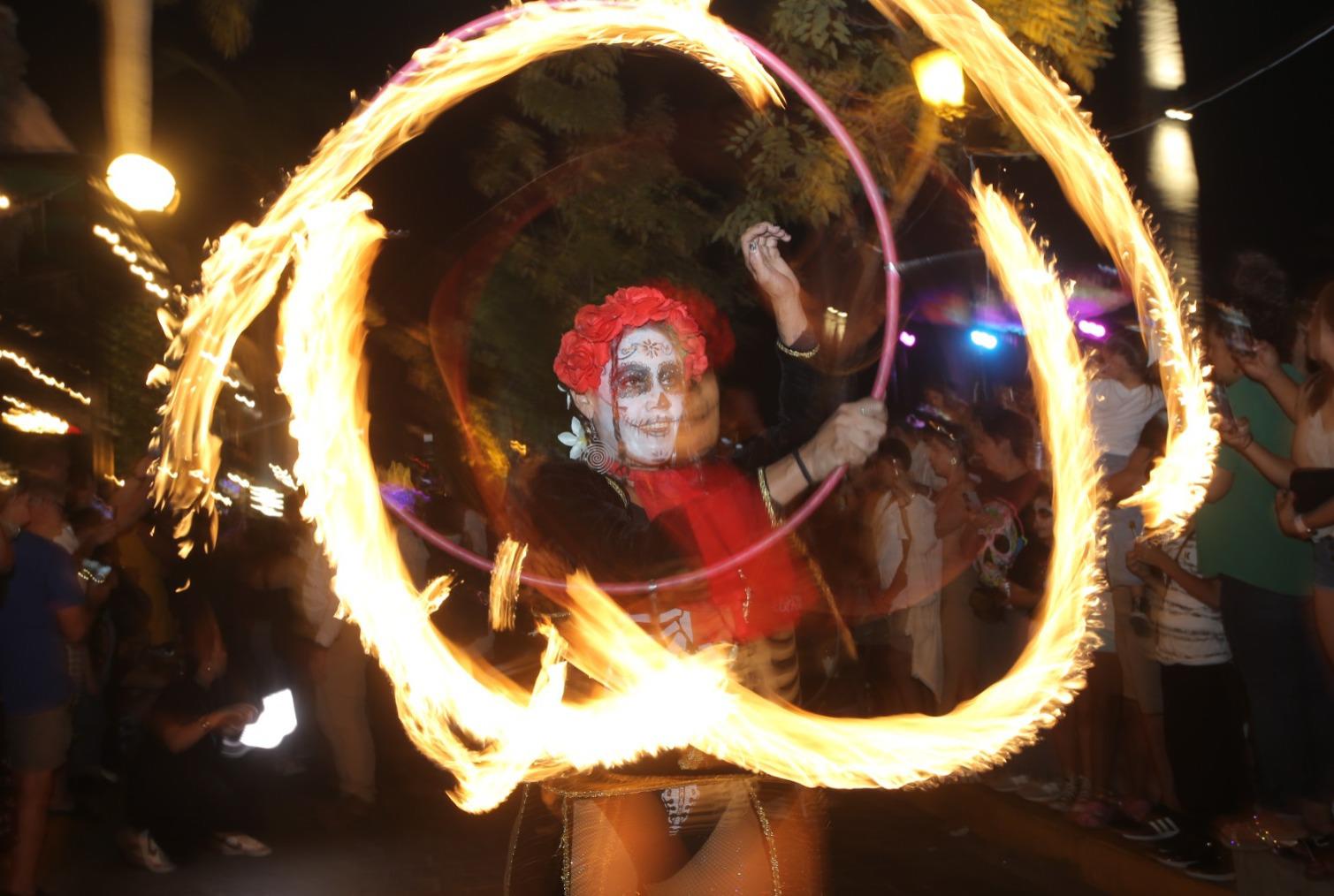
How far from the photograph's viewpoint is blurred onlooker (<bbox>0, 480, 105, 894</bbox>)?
648 centimetres

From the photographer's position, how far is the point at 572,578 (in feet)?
11.0

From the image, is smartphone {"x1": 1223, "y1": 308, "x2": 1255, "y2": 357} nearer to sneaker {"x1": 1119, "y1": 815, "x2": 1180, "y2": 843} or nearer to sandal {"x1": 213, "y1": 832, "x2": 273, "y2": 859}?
sneaker {"x1": 1119, "y1": 815, "x2": 1180, "y2": 843}

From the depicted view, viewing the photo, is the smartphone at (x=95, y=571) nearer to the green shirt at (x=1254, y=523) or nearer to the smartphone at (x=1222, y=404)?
the green shirt at (x=1254, y=523)

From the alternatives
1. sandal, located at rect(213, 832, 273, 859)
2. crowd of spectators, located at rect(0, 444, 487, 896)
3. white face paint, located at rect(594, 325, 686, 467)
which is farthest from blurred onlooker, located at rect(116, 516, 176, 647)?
white face paint, located at rect(594, 325, 686, 467)

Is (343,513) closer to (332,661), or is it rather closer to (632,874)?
(632,874)

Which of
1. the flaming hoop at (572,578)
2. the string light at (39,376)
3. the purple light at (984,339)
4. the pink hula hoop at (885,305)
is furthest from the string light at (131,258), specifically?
the pink hula hoop at (885,305)

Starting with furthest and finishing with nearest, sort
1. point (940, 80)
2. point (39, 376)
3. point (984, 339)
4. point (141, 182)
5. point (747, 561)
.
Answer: point (39, 376) < point (984, 339) < point (141, 182) < point (940, 80) < point (747, 561)

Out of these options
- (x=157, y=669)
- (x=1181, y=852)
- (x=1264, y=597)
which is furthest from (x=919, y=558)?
(x=157, y=669)

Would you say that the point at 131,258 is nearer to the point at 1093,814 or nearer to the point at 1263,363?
the point at 1093,814

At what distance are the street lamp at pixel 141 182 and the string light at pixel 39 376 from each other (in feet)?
14.6

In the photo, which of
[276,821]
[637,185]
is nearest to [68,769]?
[276,821]

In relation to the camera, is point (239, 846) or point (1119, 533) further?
point (239, 846)

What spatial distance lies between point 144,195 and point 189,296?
Answer: 619cm

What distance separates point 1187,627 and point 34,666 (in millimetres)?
5189
